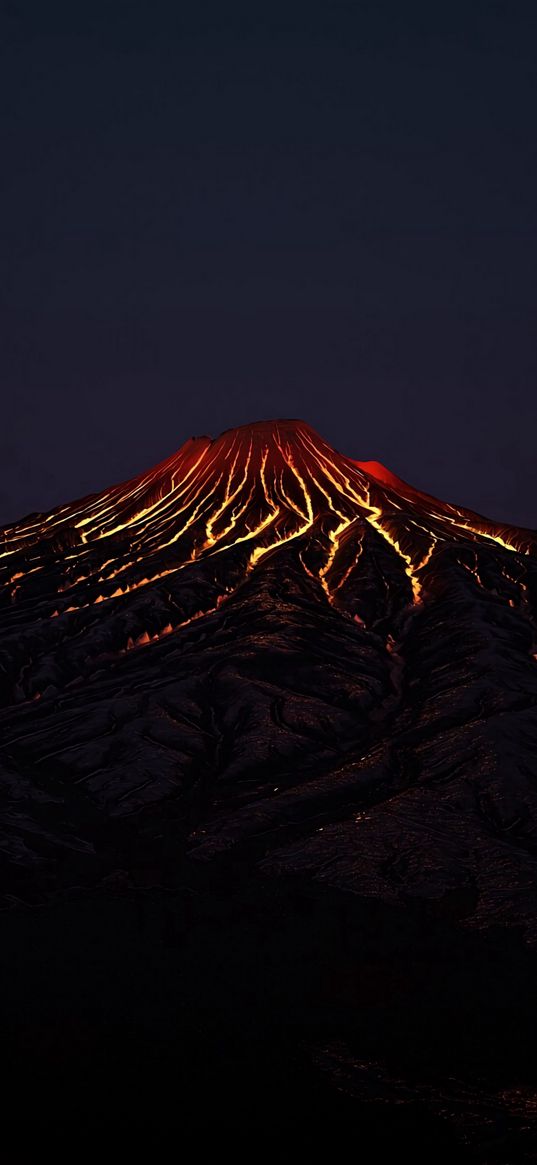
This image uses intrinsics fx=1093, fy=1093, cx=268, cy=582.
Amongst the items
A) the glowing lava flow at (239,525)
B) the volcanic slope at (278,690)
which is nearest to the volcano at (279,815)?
the volcanic slope at (278,690)

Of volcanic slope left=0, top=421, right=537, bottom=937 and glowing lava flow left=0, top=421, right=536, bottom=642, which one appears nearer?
volcanic slope left=0, top=421, right=537, bottom=937

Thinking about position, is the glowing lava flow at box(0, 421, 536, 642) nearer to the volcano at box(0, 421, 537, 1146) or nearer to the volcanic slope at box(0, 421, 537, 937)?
the volcanic slope at box(0, 421, 537, 937)

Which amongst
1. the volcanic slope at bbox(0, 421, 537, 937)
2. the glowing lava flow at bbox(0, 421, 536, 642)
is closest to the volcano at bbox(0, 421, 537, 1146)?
the volcanic slope at bbox(0, 421, 537, 937)

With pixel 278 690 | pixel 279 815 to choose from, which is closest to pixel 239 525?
pixel 278 690

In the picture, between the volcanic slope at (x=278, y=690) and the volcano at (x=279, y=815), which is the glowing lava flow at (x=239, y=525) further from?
the volcano at (x=279, y=815)

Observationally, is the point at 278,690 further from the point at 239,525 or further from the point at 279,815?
the point at 239,525

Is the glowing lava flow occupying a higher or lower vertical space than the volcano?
higher
